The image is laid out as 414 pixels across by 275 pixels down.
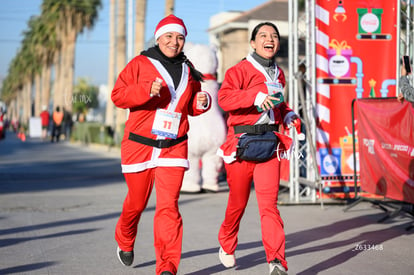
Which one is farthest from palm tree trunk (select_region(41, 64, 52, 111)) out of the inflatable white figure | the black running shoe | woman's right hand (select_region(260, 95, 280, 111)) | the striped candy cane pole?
woman's right hand (select_region(260, 95, 280, 111))

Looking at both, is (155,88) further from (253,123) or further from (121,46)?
(121,46)

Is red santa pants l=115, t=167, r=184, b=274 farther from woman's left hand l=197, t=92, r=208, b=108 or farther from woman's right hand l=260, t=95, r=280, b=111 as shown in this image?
woman's right hand l=260, t=95, r=280, b=111

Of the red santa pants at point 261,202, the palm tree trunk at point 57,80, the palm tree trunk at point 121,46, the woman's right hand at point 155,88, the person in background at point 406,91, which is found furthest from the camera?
the palm tree trunk at point 57,80

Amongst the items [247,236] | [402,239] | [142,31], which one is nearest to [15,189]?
[247,236]

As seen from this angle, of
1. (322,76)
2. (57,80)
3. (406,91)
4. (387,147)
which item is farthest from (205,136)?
(57,80)

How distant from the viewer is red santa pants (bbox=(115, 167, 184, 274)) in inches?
196

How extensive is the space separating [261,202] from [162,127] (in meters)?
0.94

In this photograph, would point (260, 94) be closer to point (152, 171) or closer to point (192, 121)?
point (152, 171)

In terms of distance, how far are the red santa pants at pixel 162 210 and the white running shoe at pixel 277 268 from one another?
0.66 metres

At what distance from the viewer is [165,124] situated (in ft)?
16.9

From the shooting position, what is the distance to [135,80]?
5211 mm

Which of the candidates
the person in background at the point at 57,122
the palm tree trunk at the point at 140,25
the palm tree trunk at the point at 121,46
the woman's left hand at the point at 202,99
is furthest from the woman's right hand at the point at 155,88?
the person in background at the point at 57,122

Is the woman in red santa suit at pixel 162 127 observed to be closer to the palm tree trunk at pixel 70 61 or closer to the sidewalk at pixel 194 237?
the sidewalk at pixel 194 237

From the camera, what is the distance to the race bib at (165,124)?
515 centimetres
